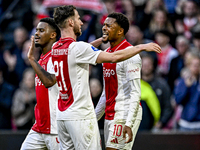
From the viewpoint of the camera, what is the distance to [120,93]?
4.61m

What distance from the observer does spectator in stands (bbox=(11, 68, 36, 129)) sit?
740cm

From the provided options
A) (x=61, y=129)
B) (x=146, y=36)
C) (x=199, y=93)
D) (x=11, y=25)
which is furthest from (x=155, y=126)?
(x=11, y=25)

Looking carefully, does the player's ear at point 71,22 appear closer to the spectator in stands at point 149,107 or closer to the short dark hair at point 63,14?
the short dark hair at point 63,14

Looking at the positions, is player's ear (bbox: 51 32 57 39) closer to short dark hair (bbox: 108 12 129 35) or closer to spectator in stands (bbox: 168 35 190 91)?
short dark hair (bbox: 108 12 129 35)

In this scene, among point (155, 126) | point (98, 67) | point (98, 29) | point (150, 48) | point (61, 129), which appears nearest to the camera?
point (150, 48)

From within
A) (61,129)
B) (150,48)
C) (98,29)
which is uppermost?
(98,29)

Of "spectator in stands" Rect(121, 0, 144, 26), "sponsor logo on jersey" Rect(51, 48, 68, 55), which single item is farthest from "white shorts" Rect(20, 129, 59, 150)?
"spectator in stands" Rect(121, 0, 144, 26)

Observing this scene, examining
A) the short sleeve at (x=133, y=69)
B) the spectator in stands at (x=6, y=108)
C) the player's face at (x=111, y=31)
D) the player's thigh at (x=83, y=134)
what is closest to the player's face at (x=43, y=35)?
the player's face at (x=111, y=31)

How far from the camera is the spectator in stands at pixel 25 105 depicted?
740cm

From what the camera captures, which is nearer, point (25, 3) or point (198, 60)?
point (198, 60)

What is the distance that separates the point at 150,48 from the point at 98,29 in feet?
15.8

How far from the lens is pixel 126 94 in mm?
4578

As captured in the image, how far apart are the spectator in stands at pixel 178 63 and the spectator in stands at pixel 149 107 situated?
111cm

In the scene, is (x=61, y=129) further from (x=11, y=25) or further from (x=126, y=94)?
(x=11, y=25)
